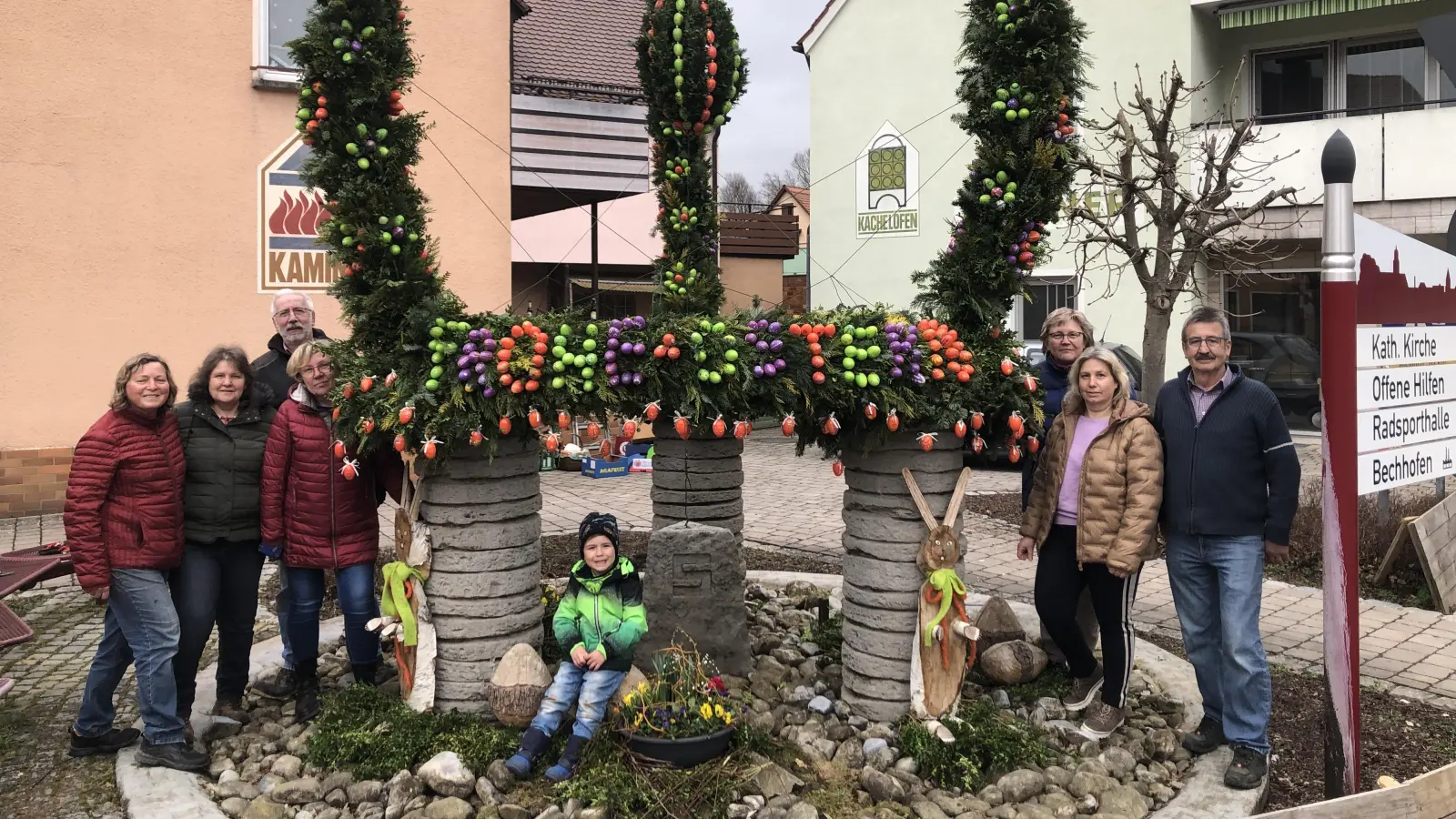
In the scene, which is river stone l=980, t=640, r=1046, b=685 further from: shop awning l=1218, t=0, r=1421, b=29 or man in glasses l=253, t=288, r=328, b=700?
shop awning l=1218, t=0, r=1421, b=29

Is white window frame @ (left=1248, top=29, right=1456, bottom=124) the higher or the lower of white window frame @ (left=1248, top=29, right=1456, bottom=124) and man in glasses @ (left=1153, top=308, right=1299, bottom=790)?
the higher

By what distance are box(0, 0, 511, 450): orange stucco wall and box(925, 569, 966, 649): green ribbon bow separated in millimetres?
7329

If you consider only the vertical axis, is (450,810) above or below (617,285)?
below

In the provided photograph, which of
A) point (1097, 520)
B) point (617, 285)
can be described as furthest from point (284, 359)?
point (617, 285)

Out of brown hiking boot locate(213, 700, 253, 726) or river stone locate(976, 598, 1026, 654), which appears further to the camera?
river stone locate(976, 598, 1026, 654)

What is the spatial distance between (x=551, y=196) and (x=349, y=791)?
397 inches

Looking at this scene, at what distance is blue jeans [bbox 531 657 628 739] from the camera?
4.02 meters

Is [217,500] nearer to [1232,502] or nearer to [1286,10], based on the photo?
[1232,502]

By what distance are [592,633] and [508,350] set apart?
117cm

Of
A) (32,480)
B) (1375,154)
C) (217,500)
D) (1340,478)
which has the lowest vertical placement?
(32,480)

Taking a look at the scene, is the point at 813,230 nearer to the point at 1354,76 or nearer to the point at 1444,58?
the point at 1354,76

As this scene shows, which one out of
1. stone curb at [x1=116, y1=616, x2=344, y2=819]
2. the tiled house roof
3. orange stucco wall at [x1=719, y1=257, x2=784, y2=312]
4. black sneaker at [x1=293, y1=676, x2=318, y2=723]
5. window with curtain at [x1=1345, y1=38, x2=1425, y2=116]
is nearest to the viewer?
stone curb at [x1=116, y1=616, x2=344, y2=819]

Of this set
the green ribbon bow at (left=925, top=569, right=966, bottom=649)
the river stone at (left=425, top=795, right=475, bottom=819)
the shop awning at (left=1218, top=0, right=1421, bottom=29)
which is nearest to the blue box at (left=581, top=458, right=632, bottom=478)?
the green ribbon bow at (left=925, top=569, right=966, bottom=649)

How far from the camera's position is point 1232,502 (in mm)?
3980
